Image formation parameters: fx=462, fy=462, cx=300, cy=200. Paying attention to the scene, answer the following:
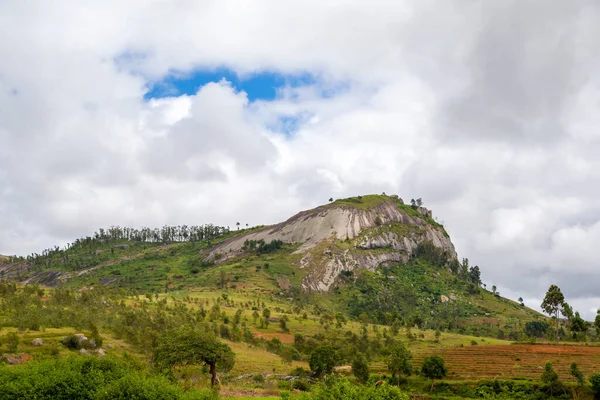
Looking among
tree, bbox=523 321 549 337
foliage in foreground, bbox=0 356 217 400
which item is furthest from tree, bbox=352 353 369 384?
tree, bbox=523 321 549 337

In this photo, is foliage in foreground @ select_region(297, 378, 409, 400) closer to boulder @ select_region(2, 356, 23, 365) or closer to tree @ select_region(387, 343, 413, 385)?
boulder @ select_region(2, 356, 23, 365)

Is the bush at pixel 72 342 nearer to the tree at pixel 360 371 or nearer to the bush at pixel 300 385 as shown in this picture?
the bush at pixel 300 385

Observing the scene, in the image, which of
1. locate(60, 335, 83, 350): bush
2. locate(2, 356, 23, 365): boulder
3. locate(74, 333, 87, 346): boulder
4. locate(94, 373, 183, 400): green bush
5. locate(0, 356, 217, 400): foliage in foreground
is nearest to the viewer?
locate(94, 373, 183, 400): green bush

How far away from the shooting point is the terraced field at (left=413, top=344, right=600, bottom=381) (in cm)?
8031

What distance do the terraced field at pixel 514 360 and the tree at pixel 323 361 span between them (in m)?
19.7

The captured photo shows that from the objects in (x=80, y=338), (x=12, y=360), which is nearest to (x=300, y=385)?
(x=80, y=338)

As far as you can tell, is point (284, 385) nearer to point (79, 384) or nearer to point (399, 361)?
point (399, 361)

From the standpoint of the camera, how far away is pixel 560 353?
93.5 metres

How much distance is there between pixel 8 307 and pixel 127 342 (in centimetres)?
2558

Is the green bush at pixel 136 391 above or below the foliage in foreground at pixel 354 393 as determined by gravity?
below

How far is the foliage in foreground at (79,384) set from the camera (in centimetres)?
3853

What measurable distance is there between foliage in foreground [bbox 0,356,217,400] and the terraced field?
5757cm

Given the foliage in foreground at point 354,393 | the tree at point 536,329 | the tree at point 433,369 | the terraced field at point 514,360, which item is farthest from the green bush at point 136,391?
the tree at point 536,329

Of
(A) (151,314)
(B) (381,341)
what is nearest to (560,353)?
(B) (381,341)
